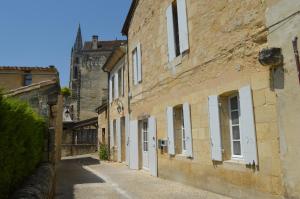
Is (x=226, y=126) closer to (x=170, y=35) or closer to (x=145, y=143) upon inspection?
(x=170, y=35)

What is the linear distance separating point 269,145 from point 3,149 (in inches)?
153

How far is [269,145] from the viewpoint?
16.4ft

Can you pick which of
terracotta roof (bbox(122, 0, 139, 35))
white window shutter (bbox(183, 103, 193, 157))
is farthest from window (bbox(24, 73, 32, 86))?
white window shutter (bbox(183, 103, 193, 157))

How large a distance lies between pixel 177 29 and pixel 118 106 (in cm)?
652

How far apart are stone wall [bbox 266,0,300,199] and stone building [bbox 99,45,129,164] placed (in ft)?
28.2

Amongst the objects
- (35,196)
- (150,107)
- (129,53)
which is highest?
(129,53)

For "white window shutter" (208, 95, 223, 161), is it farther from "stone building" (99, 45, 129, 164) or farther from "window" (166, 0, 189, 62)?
"stone building" (99, 45, 129, 164)

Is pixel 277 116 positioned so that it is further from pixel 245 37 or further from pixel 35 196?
pixel 35 196

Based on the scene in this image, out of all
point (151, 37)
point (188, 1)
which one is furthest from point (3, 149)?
point (151, 37)

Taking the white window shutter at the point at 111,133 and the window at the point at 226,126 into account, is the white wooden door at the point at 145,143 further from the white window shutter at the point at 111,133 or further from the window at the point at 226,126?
the window at the point at 226,126

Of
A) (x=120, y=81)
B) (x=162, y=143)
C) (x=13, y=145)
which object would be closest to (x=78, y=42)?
(x=120, y=81)

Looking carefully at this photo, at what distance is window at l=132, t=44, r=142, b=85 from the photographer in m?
11.2

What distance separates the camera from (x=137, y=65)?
1166 cm

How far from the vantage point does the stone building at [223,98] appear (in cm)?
476
